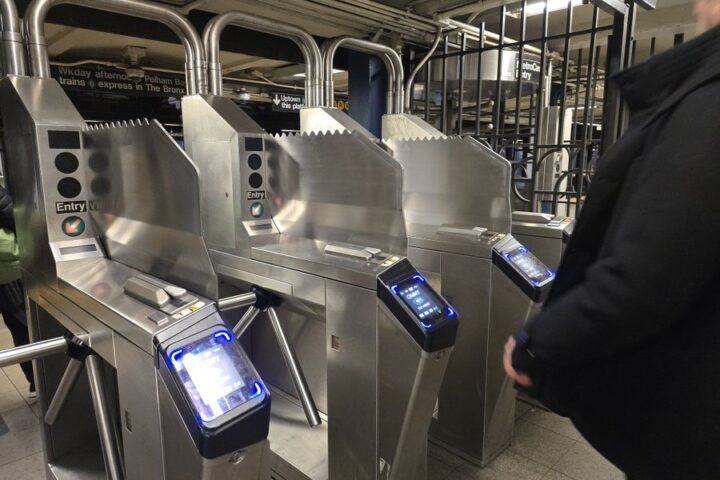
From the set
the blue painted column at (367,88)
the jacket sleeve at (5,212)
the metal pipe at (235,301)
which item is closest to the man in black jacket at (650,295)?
the metal pipe at (235,301)

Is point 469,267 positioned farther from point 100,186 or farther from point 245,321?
point 100,186

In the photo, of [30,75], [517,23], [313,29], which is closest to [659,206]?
[30,75]

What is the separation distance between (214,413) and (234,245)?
3.14 feet

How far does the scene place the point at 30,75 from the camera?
4.60 feet

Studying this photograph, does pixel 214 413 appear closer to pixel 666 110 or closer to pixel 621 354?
pixel 621 354

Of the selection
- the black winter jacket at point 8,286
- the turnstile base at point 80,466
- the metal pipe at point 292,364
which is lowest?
the turnstile base at point 80,466

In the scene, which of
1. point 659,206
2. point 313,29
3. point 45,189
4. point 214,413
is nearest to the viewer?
point 659,206

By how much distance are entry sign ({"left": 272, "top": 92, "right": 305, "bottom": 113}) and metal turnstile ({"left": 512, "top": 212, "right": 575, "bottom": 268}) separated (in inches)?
128

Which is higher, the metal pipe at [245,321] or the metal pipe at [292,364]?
the metal pipe at [245,321]

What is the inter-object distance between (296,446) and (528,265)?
1.04 m

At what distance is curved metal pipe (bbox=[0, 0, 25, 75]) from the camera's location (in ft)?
4.36

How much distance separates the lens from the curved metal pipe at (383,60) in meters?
2.15

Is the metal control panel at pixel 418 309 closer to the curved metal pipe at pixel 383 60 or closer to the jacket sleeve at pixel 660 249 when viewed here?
the jacket sleeve at pixel 660 249

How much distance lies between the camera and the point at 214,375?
85 centimetres
